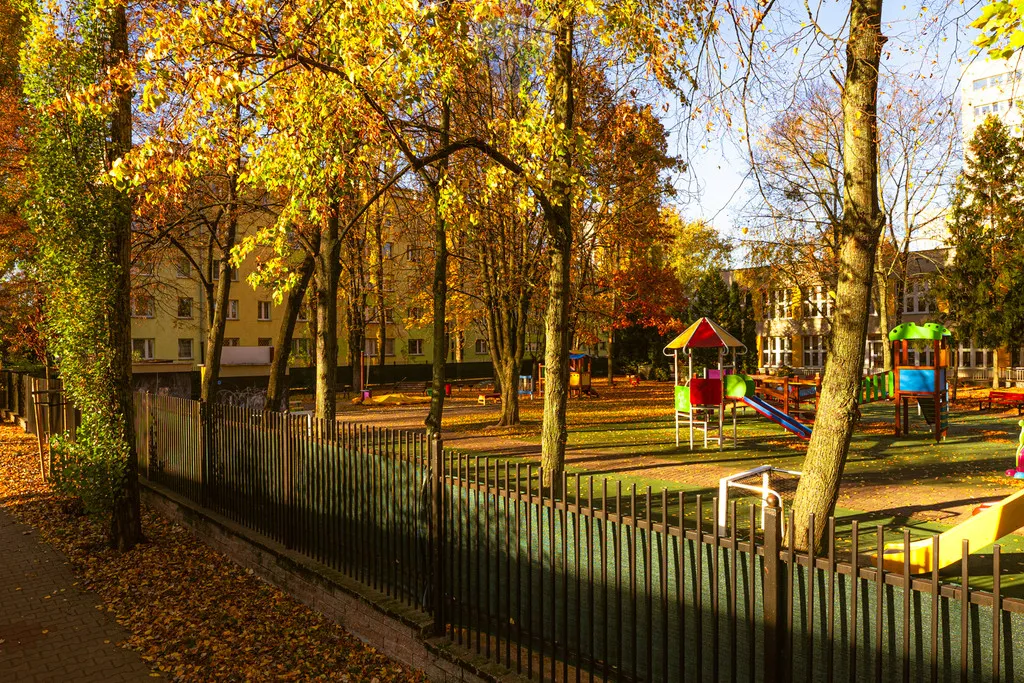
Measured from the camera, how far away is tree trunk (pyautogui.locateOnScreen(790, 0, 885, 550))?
6117 mm

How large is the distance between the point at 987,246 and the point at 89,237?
118ft

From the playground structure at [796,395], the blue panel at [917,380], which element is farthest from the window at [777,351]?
the blue panel at [917,380]

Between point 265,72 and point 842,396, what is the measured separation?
25.0 ft

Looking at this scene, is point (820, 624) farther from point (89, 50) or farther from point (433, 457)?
point (89, 50)

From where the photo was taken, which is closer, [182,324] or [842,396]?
[842,396]

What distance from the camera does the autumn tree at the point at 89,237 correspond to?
9.48m

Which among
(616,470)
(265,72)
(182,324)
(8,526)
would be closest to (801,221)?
(616,470)

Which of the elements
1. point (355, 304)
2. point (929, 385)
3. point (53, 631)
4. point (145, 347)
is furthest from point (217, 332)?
point (145, 347)

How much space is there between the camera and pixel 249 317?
49.2 m

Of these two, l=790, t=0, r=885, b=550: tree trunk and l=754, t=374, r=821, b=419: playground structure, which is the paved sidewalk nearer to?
l=790, t=0, r=885, b=550: tree trunk

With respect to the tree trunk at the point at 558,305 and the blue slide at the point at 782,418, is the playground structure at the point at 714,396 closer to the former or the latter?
the blue slide at the point at 782,418

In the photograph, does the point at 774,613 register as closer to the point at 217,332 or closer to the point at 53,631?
the point at 53,631

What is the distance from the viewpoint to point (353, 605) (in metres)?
6.98

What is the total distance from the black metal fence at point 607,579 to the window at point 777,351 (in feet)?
154
